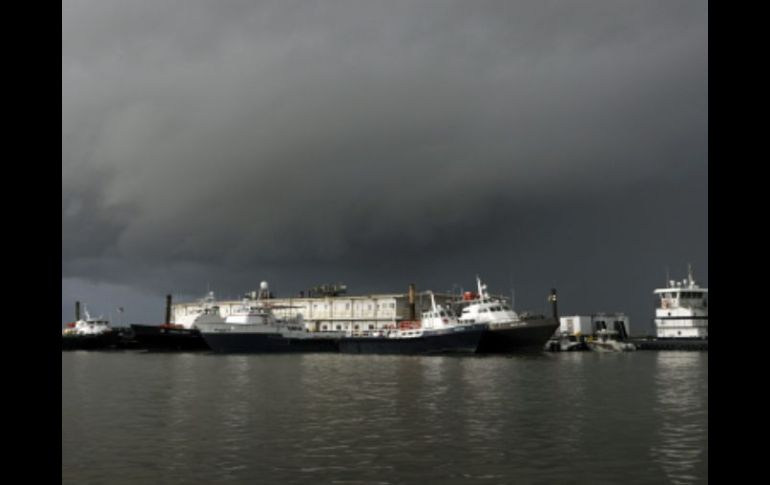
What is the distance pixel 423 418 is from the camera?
25109 millimetres

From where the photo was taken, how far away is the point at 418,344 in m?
84.9

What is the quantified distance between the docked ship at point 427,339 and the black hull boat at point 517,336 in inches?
44.6

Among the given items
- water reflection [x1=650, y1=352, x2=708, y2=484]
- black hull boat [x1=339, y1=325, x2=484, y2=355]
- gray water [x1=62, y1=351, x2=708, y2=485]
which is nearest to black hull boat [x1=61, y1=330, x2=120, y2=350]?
black hull boat [x1=339, y1=325, x2=484, y2=355]

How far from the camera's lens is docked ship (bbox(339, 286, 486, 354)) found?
78.8 m

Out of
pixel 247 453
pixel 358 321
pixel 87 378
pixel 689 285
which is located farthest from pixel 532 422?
pixel 358 321

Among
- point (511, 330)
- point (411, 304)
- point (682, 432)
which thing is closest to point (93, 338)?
point (411, 304)

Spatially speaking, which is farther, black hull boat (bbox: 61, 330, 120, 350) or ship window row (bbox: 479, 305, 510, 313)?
black hull boat (bbox: 61, 330, 120, 350)

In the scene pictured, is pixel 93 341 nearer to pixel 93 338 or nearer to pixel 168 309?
pixel 93 338

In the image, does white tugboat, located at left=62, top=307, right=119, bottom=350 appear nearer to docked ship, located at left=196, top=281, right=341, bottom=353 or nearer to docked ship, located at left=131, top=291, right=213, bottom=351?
docked ship, located at left=131, top=291, right=213, bottom=351

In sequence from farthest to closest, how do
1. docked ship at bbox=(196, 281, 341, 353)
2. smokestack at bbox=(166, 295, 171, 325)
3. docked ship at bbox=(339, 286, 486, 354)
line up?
1. smokestack at bbox=(166, 295, 171, 325)
2. docked ship at bbox=(196, 281, 341, 353)
3. docked ship at bbox=(339, 286, 486, 354)

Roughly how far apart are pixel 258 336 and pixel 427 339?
30065 mm

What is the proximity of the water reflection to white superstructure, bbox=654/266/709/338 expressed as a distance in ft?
201

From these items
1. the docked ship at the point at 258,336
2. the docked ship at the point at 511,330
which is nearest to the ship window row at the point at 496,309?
the docked ship at the point at 511,330
